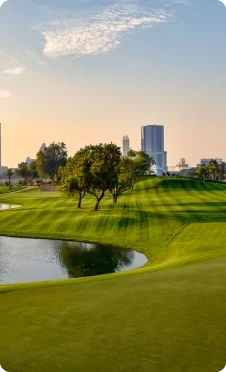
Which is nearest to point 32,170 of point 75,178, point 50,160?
point 50,160

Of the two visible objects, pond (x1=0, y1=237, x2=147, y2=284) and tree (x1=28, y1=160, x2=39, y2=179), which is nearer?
pond (x1=0, y1=237, x2=147, y2=284)

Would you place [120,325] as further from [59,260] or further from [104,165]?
[104,165]

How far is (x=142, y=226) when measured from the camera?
44.4 meters

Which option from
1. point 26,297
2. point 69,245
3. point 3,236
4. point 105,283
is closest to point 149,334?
point 26,297

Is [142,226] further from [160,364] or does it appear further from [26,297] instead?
[160,364]

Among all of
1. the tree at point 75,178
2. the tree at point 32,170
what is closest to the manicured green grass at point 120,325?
the tree at point 75,178

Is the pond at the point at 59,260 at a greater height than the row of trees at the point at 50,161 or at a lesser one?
lesser

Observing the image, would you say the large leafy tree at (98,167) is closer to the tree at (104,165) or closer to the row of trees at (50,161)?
the tree at (104,165)

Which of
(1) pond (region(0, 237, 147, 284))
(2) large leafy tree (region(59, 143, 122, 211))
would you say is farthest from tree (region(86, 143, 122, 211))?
(1) pond (region(0, 237, 147, 284))

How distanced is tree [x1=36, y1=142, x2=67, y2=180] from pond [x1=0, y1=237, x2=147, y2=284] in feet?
400

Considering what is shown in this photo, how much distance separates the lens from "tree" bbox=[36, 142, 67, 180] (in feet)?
528

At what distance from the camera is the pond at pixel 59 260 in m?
27.8

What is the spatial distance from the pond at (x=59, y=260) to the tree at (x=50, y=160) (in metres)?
122

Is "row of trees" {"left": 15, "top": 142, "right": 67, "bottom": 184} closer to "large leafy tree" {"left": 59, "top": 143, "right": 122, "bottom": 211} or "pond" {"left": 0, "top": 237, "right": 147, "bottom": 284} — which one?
"large leafy tree" {"left": 59, "top": 143, "right": 122, "bottom": 211}
